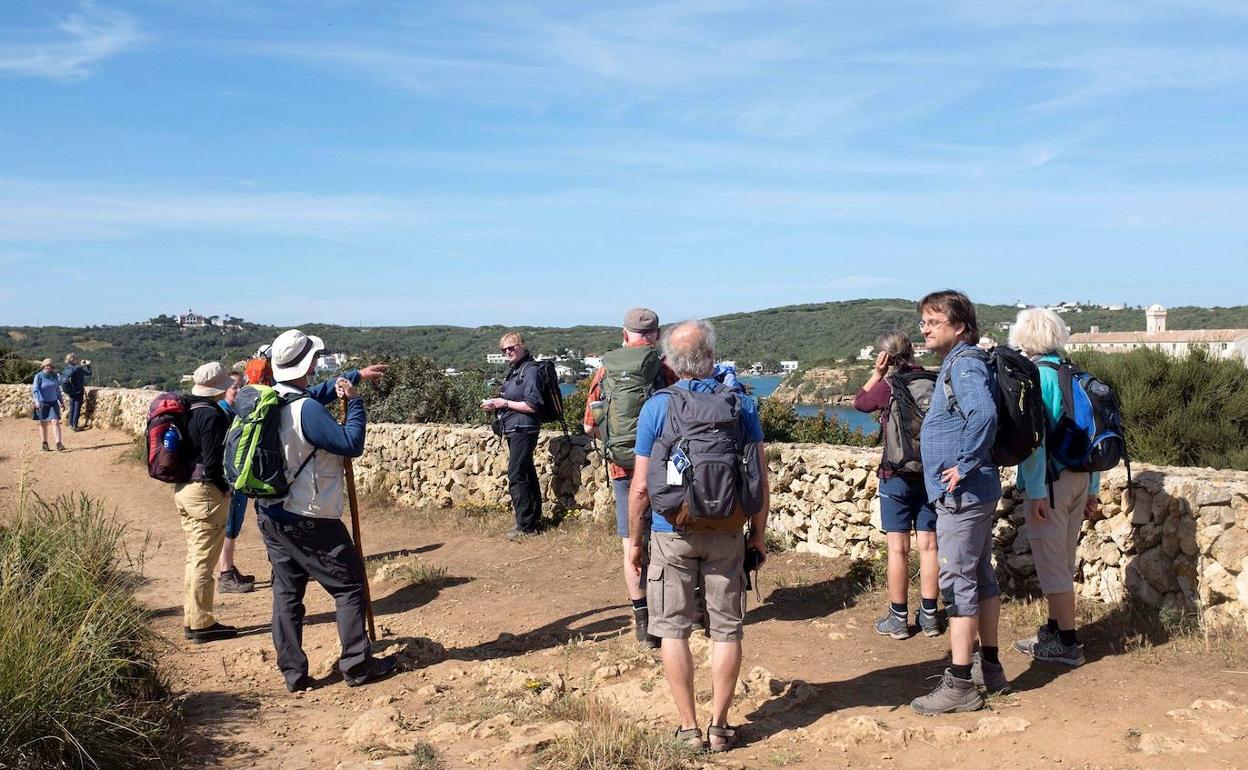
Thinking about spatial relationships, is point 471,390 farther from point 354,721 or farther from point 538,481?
point 354,721

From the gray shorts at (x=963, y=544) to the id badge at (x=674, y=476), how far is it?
128 cm

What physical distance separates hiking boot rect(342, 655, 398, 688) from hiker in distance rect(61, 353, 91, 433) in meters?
16.9

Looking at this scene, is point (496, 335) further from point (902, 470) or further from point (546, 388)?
point (902, 470)

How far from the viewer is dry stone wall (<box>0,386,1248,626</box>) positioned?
494 cm

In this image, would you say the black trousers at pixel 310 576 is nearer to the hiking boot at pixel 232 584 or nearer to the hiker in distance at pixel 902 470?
the hiking boot at pixel 232 584

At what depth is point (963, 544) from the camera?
4207 millimetres

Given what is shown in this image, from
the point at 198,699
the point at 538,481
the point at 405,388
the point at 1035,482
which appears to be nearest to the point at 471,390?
the point at 405,388

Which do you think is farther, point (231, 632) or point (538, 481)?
point (538, 481)

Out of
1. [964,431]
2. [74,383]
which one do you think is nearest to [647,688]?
[964,431]

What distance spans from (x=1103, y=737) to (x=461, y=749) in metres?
2.71

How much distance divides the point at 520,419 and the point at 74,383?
14.9 metres

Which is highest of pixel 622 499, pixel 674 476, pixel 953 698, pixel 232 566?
pixel 674 476

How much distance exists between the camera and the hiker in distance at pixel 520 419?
27.8ft

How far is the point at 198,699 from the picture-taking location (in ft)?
16.5
